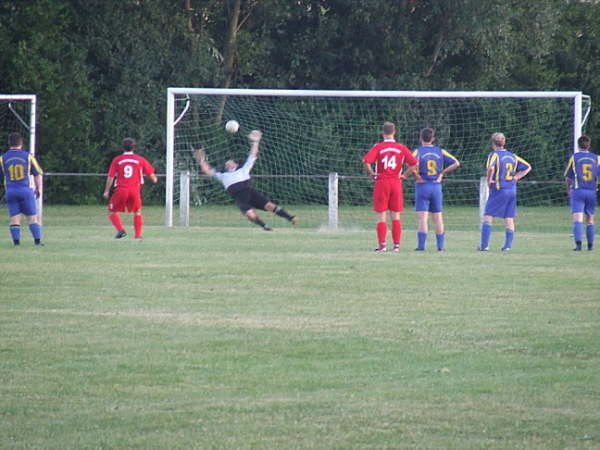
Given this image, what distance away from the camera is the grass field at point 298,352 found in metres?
6.78

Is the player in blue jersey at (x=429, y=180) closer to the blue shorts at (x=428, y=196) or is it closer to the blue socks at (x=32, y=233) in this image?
the blue shorts at (x=428, y=196)

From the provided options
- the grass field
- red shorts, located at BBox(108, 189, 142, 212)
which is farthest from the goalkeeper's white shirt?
the grass field

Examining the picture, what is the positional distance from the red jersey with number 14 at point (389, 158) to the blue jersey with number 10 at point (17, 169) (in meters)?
5.14

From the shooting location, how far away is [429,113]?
3534 cm

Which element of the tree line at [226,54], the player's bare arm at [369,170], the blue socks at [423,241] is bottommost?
the blue socks at [423,241]

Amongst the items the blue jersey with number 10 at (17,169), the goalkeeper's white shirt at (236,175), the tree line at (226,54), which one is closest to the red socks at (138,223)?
the goalkeeper's white shirt at (236,175)

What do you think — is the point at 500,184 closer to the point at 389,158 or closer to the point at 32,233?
the point at 389,158

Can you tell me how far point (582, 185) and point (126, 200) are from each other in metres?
7.44

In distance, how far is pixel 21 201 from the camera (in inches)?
764

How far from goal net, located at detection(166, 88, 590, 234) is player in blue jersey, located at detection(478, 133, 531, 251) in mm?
13138

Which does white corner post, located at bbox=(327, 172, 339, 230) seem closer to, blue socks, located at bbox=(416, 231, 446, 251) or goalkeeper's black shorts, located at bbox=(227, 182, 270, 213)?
goalkeeper's black shorts, located at bbox=(227, 182, 270, 213)

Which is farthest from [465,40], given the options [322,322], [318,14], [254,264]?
[322,322]

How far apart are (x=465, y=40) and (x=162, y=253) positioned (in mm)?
23705

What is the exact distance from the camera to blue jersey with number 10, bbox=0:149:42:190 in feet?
63.3
